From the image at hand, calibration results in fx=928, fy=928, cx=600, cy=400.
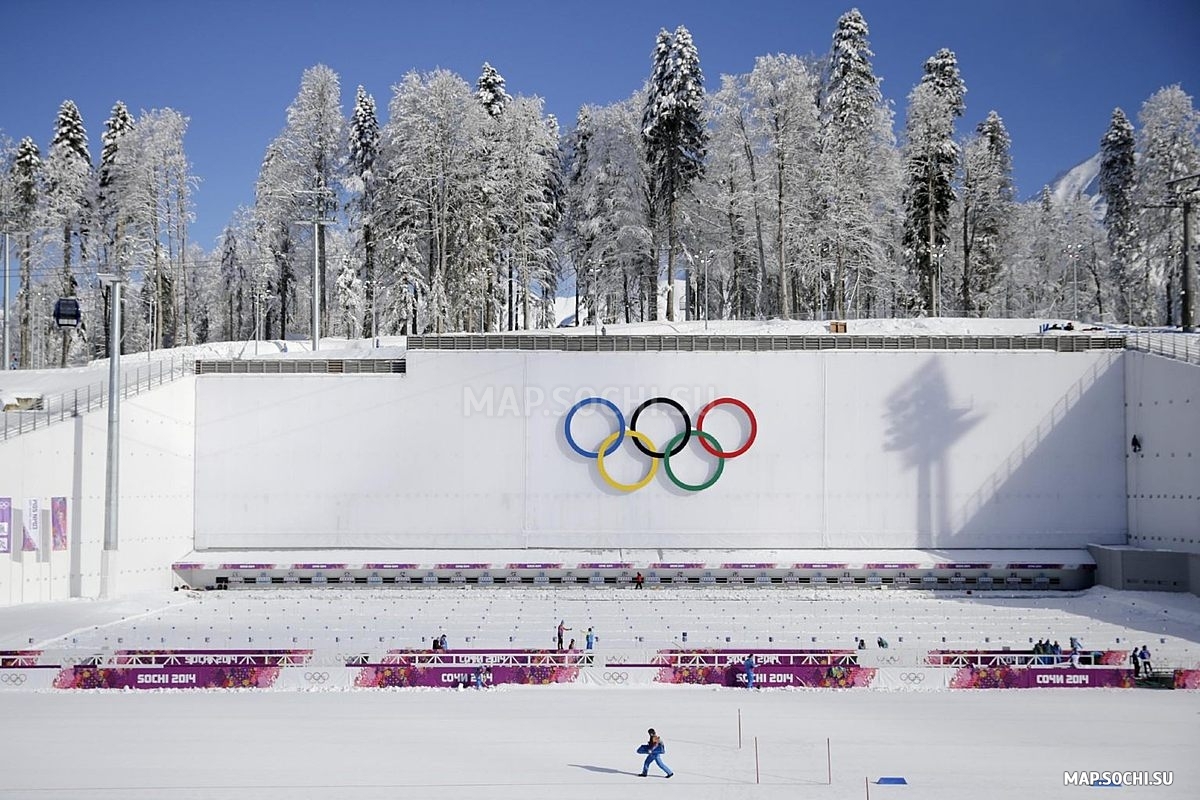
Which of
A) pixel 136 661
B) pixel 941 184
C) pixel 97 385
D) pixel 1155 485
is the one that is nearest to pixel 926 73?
pixel 941 184

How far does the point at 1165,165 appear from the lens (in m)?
49.6

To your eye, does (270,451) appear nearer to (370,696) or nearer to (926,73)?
(370,696)

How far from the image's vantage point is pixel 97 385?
36.9 metres

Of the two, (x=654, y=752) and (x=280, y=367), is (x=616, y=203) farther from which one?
(x=654, y=752)

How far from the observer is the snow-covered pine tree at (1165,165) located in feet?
160

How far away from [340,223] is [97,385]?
58.1ft

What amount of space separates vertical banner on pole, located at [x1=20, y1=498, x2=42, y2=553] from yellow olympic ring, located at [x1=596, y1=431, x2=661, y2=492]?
1871cm

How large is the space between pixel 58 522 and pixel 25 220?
98.5 feet

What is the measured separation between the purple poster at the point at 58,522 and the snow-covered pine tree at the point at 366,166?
891 inches

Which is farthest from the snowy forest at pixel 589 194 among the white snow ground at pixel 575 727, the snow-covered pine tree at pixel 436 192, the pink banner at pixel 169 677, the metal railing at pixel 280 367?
the pink banner at pixel 169 677

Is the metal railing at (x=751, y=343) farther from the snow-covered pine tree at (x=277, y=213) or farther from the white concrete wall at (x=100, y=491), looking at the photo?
the snow-covered pine tree at (x=277, y=213)

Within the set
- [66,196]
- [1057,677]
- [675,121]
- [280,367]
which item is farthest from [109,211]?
[1057,677]

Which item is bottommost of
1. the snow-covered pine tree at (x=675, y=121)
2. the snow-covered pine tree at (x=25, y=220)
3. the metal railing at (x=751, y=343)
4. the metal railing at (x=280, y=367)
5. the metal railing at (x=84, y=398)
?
the metal railing at (x=84, y=398)

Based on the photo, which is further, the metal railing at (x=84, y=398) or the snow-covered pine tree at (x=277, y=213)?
the snow-covered pine tree at (x=277, y=213)
